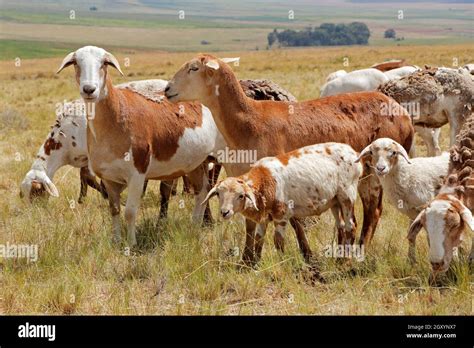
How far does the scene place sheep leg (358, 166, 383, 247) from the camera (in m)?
8.79

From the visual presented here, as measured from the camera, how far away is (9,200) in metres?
11.8

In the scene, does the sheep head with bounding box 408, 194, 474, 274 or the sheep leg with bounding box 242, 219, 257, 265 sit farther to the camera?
the sheep leg with bounding box 242, 219, 257, 265

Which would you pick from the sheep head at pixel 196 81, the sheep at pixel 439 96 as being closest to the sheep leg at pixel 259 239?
the sheep head at pixel 196 81

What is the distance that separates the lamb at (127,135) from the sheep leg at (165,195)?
75 centimetres

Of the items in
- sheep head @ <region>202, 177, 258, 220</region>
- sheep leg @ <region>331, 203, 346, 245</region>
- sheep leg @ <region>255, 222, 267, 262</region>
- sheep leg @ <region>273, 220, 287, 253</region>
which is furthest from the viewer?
sheep leg @ <region>331, 203, 346, 245</region>

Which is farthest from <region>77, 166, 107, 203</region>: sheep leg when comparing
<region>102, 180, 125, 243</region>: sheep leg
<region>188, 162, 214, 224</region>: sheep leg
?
<region>102, 180, 125, 243</region>: sheep leg

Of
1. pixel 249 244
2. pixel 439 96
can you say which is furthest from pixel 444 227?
pixel 439 96

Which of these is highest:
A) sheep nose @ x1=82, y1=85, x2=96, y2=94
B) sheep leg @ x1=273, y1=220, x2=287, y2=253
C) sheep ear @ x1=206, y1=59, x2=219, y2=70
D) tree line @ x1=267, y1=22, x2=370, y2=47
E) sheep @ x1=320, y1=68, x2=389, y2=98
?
sheep ear @ x1=206, y1=59, x2=219, y2=70

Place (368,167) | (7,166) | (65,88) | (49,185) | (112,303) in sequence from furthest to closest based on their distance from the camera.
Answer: (65,88), (7,166), (49,185), (368,167), (112,303)

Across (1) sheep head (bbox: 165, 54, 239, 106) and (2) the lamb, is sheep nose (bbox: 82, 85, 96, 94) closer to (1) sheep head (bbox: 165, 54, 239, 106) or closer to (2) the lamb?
(2) the lamb

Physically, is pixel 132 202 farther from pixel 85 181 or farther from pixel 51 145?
pixel 85 181

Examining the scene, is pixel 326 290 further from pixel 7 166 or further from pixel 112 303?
pixel 7 166
